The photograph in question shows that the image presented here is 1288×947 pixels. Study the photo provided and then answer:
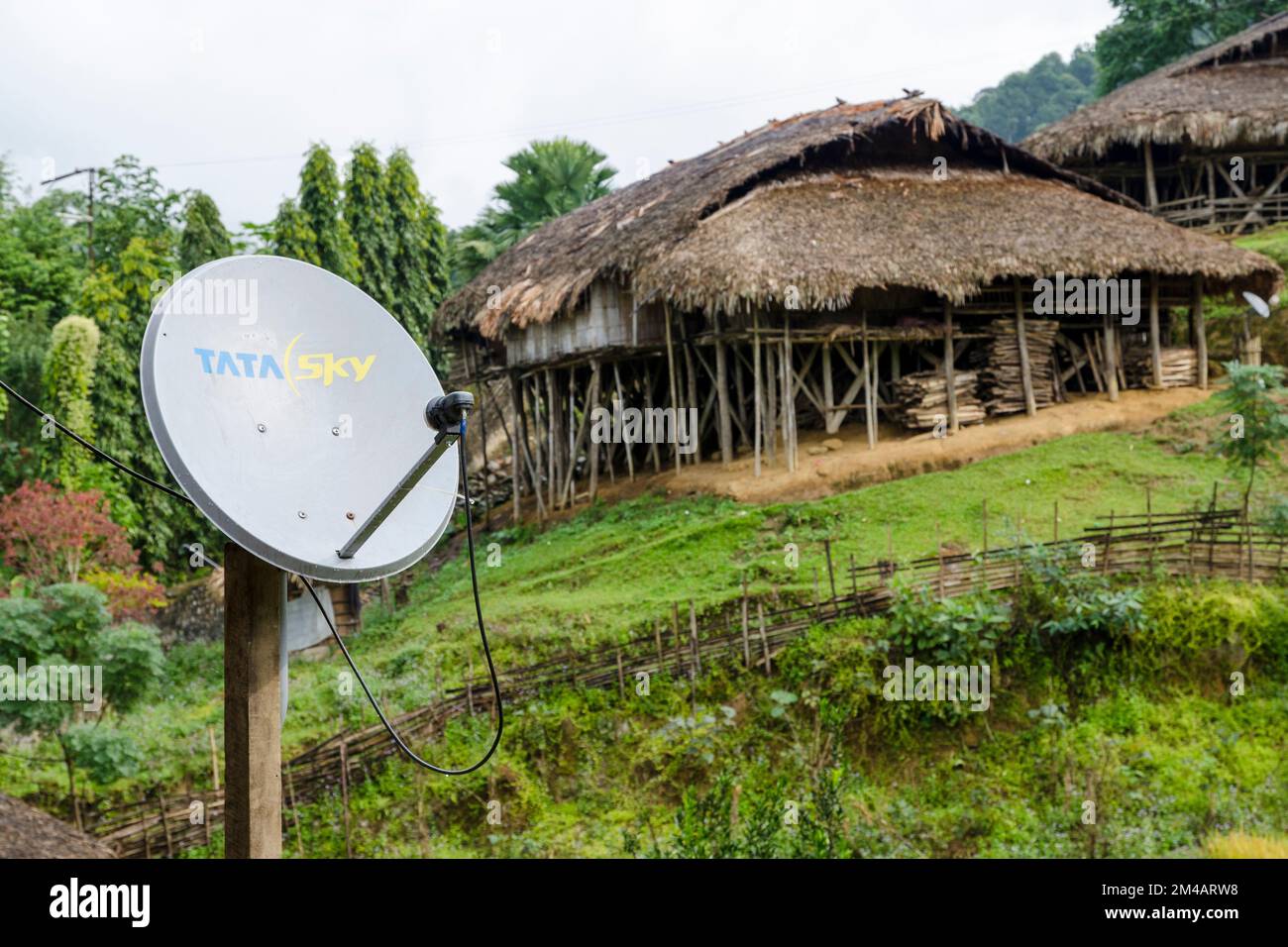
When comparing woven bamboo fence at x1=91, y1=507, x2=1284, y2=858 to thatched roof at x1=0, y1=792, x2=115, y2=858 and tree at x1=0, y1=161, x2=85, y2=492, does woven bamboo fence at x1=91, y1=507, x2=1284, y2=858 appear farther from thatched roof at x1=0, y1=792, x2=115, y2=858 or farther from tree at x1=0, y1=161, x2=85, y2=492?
tree at x1=0, y1=161, x2=85, y2=492

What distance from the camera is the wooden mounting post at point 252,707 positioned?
461 cm

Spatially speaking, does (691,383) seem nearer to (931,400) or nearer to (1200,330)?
(931,400)

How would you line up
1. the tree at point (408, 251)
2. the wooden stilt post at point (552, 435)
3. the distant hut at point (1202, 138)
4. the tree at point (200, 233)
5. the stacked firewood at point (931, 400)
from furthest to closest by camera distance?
the tree at point (408, 251) < the distant hut at point (1202, 138) < the tree at point (200, 233) < the wooden stilt post at point (552, 435) < the stacked firewood at point (931, 400)

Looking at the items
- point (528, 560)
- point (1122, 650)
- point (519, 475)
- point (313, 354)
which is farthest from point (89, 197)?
point (313, 354)

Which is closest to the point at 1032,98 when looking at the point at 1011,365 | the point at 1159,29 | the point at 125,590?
the point at 1159,29

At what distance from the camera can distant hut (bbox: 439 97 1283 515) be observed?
63.4 ft

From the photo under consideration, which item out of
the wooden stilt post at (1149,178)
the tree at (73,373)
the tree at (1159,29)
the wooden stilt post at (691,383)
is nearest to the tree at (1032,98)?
the tree at (1159,29)

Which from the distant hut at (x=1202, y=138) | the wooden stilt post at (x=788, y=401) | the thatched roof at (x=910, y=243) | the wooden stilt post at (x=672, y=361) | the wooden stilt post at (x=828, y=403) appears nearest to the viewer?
the thatched roof at (x=910, y=243)

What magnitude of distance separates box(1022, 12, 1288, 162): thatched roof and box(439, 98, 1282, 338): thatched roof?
15.4 ft

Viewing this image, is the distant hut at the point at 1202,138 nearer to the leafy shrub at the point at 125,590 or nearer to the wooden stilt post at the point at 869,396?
the wooden stilt post at the point at 869,396

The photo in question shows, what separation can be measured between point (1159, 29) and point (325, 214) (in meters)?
24.5

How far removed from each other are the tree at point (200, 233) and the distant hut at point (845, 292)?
5.33 m

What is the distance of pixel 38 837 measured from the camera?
1066 centimetres
